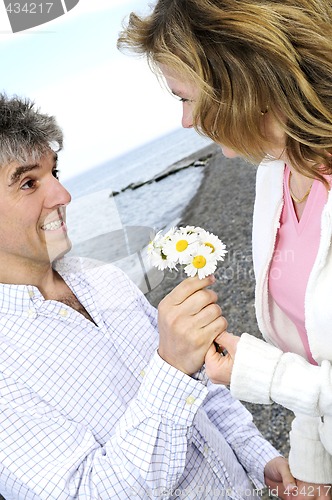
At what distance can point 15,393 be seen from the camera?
1873 mm

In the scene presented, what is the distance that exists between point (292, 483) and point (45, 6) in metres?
2.42

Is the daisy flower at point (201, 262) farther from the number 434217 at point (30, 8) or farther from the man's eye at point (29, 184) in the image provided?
the number 434217 at point (30, 8)

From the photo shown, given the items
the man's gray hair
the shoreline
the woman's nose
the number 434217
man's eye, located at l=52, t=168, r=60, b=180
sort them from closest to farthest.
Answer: the woman's nose
the man's gray hair
man's eye, located at l=52, t=168, r=60, b=180
the number 434217
the shoreline

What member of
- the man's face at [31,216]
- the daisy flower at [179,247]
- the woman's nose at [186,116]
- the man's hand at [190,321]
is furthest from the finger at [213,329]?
the man's face at [31,216]

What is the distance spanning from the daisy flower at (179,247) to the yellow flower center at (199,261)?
27 millimetres

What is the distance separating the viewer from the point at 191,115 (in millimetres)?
1902

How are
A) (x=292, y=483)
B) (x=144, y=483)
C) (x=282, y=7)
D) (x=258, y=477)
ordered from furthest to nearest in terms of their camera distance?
(x=258, y=477) → (x=292, y=483) → (x=144, y=483) → (x=282, y=7)

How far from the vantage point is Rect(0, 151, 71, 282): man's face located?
2.22 meters

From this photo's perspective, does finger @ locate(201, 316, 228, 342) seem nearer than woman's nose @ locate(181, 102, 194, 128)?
Yes

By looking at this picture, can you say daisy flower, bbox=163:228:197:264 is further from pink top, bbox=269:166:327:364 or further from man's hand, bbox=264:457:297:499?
man's hand, bbox=264:457:297:499

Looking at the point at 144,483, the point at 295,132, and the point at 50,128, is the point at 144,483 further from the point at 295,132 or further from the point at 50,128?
the point at 50,128

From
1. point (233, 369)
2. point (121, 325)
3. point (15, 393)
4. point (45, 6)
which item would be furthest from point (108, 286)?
point (45, 6)

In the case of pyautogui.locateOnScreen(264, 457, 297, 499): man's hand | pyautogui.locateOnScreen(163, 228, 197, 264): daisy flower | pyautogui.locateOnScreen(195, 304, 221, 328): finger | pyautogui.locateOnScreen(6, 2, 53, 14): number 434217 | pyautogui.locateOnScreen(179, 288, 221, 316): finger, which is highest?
pyautogui.locateOnScreen(6, 2, 53, 14): number 434217

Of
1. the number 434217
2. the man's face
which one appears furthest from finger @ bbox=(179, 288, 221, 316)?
the number 434217
